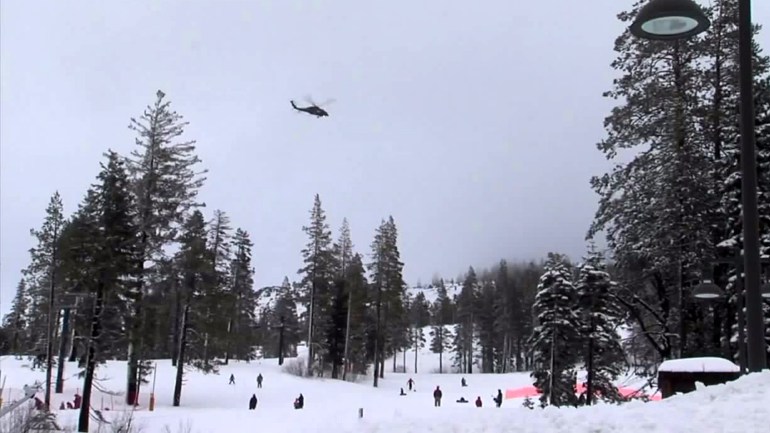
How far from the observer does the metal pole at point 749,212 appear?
742 cm

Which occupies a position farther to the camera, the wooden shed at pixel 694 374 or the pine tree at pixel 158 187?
the pine tree at pixel 158 187

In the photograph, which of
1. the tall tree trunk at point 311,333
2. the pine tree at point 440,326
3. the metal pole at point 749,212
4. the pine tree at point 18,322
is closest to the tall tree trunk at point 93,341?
the metal pole at point 749,212

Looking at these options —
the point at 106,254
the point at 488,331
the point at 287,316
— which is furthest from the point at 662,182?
the point at 488,331

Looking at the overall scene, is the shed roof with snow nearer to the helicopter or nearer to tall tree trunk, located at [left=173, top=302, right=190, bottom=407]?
the helicopter

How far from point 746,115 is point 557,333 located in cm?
2954

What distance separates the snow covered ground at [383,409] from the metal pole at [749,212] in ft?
2.26

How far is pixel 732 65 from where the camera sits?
2038 centimetres

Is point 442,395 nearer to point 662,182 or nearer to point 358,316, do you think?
point 358,316

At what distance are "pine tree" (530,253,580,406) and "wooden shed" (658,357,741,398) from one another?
24.8 m

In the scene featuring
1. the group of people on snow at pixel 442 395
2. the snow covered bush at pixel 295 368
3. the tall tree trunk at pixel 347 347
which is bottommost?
the group of people on snow at pixel 442 395

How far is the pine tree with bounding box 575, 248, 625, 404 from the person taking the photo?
105 ft

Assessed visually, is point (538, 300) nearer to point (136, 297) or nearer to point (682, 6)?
point (136, 297)

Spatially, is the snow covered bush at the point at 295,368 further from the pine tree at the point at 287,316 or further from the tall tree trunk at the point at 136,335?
the tall tree trunk at the point at 136,335

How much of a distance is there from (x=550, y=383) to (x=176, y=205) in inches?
833
